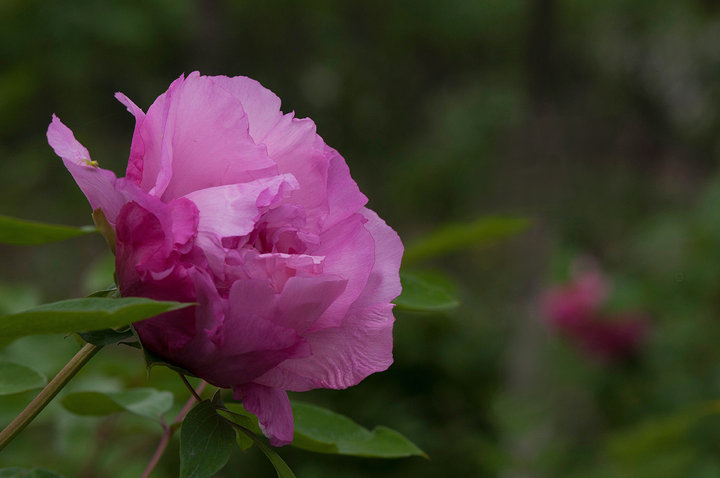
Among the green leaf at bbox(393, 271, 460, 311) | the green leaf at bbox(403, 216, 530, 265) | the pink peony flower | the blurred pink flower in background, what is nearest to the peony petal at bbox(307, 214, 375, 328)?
the pink peony flower

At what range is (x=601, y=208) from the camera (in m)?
3.83

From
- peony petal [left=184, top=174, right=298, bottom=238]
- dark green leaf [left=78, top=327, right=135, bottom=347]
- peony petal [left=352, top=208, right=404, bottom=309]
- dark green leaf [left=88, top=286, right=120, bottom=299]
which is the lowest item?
→ dark green leaf [left=78, top=327, right=135, bottom=347]

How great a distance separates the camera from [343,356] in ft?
1.05

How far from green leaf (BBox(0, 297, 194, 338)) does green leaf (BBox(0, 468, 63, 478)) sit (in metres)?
0.10

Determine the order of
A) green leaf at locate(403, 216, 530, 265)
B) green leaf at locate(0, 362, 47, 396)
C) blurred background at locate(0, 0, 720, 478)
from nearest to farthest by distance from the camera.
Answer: green leaf at locate(0, 362, 47, 396) < green leaf at locate(403, 216, 530, 265) < blurred background at locate(0, 0, 720, 478)

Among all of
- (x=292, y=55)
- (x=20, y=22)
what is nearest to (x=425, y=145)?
(x=292, y=55)

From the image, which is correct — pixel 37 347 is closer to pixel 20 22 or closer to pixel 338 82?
pixel 20 22

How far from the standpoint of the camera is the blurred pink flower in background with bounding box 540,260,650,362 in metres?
1.93

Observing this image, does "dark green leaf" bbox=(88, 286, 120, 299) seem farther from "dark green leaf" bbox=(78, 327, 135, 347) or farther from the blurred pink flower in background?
the blurred pink flower in background

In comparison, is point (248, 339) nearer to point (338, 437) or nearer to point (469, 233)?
point (338, 437)

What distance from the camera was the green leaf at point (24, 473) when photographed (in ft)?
1.11

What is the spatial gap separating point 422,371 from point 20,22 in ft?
7.31

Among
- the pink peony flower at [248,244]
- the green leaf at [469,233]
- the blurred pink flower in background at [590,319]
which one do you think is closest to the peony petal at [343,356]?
the pink peony flower at [248,244]

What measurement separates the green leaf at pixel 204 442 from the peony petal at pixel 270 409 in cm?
1
